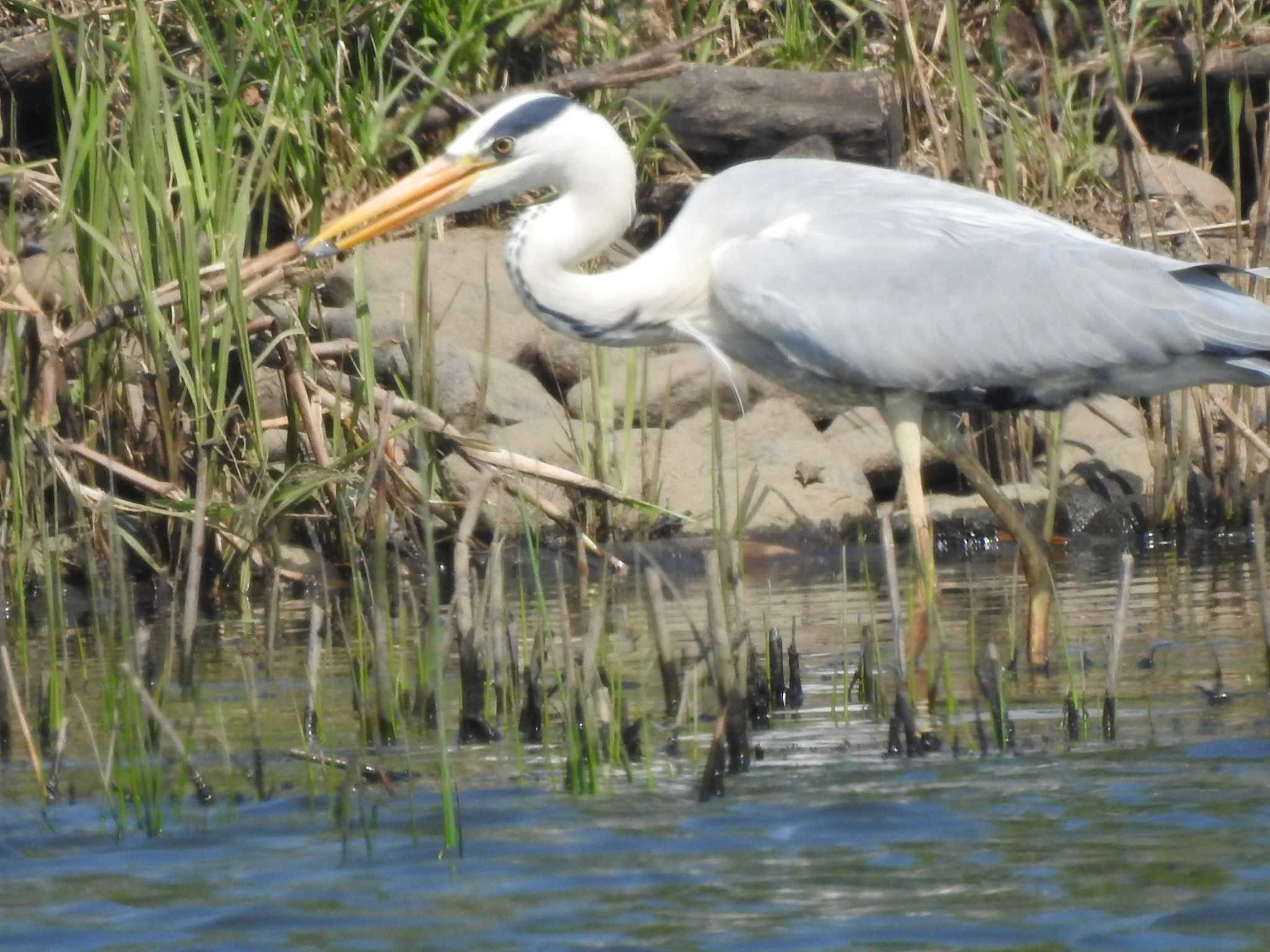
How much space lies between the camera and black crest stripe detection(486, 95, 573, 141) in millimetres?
5805

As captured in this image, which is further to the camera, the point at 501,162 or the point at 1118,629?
the point at 501,162

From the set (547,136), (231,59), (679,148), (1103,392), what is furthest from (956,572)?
(679,148)

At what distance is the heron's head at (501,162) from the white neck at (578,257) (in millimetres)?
18

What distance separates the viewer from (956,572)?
23.8 ft

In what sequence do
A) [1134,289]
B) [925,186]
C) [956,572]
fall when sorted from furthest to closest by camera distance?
[956,572] < [925,186] < [1134,289]

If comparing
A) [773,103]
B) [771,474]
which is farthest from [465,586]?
[773,103]

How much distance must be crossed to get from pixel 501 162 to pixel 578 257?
0.34 m

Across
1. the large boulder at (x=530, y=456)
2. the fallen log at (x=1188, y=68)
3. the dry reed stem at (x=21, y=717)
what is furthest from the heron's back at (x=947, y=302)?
the fallen log at (x=1188, y=68)

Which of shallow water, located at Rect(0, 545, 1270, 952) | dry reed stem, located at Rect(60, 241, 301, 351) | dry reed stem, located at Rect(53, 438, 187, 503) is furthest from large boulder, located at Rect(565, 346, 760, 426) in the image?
shallow water, located at Rect(0, 545, 1270, 952)

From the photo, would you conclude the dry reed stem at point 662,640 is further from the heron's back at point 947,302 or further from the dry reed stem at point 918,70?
the dry reed stem at point 918,70

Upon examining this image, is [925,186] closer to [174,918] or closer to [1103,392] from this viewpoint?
[1103,392]

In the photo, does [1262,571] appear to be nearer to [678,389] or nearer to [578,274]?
[578,274]

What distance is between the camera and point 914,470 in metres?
5.70

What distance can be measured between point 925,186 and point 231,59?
2442mm
